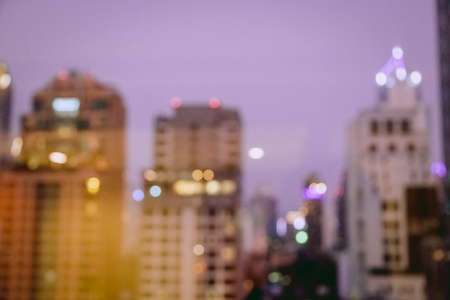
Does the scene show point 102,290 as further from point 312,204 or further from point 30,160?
point 312,204

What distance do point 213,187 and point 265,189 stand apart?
0.81 m

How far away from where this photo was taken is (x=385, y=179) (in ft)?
15.1

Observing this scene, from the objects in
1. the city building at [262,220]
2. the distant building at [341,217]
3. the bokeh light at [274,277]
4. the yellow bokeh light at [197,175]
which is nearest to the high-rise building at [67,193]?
the yellow bokeh light at [197,175]

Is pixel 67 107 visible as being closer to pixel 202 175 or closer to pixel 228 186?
pixel 202 175

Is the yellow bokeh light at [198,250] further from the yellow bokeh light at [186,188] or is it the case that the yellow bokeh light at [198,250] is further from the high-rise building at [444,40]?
the high-rise building at [444,40]

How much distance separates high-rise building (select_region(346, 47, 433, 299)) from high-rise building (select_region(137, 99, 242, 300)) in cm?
112

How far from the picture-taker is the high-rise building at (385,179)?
429 cm

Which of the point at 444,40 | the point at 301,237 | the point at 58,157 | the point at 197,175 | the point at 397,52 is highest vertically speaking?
the point at 444,40

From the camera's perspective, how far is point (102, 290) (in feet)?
23.2

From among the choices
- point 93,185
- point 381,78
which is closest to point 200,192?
point 93,185

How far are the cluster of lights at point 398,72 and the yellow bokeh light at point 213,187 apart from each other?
1.91 metres

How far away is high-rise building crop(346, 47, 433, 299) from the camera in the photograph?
4.29 m

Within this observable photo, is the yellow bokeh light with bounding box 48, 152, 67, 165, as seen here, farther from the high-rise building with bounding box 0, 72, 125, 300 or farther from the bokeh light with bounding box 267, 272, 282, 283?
the bokeh light with bounding box 267, 272, 282, 283

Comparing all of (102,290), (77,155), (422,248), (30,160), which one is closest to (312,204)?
(422,248)
